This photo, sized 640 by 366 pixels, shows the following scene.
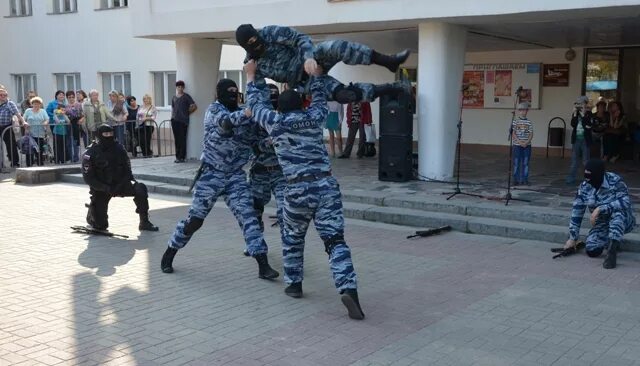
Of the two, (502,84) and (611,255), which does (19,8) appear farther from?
(611,255)

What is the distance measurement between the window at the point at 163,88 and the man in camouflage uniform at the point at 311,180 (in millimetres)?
18028

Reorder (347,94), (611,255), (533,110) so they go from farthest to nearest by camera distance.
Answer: (533,110)
(611,255)
(347,94)

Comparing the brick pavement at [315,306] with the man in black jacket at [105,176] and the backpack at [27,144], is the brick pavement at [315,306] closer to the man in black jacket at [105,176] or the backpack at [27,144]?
the man in black jacket at [105,176]

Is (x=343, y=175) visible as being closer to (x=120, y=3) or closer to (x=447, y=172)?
(x=447, y=172)

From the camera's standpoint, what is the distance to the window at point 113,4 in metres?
23.3

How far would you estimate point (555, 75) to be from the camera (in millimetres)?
16453

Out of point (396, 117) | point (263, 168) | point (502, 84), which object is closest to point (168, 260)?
point (263, 168)

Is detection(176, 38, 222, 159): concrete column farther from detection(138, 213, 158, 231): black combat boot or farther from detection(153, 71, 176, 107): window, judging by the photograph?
detection(153, 71, 176, 107): window

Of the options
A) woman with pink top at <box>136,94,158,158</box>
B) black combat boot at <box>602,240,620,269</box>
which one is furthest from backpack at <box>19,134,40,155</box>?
black combat boot at <box>602,240,620,269</box>

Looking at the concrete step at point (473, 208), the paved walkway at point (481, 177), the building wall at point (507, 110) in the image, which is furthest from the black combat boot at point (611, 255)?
the building wall at point (507, 110)

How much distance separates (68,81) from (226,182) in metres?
21.3

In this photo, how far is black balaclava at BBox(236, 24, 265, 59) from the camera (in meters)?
6.18

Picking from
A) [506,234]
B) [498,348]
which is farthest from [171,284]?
[506,234]

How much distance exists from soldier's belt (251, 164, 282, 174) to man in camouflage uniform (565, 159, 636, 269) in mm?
3309
